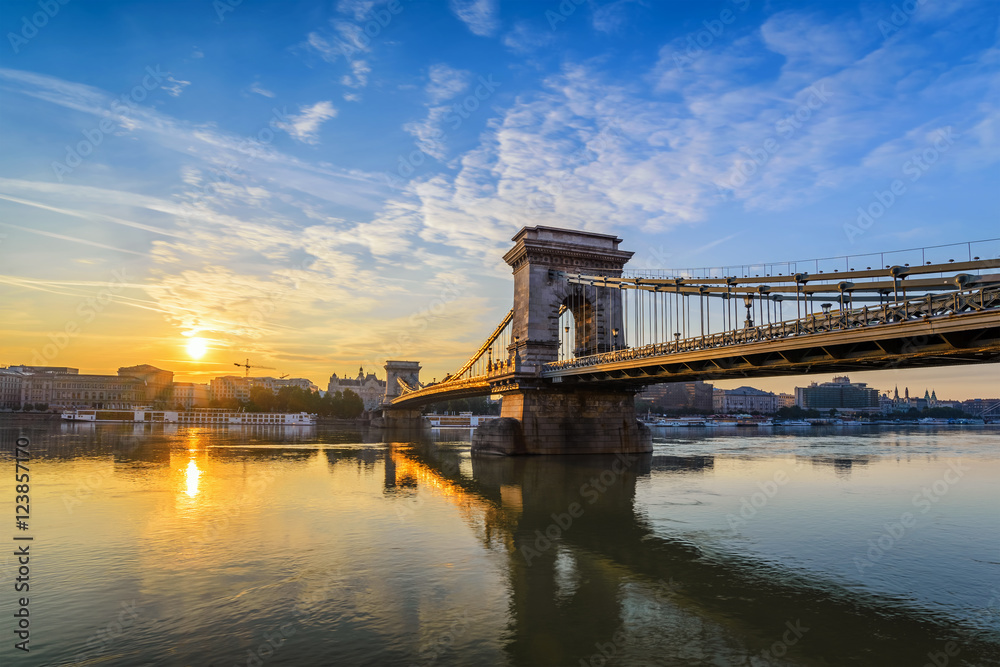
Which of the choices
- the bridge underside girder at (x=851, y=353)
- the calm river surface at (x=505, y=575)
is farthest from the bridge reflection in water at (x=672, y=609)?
the bridge underside girder at (x=851, y=353)

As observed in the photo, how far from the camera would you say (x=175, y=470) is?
1414 inches

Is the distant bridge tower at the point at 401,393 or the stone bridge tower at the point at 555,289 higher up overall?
the stone bridge tower at the point at 555,289

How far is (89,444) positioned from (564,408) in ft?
137

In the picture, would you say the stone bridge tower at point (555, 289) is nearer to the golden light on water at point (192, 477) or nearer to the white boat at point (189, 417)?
the golden light on water at point (192, 477)

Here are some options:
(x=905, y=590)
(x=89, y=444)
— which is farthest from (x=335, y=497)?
(x=89, y=444)

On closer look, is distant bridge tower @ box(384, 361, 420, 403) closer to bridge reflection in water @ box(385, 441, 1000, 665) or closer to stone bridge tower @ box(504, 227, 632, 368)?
stone bridge tower @ box(504, 227, 632, 368)

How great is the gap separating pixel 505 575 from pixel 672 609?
3.88m

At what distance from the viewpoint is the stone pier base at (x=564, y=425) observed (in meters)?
43.7

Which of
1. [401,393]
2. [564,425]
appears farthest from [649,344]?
[401,393]

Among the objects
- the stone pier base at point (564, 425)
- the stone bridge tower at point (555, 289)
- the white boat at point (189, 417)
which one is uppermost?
the stone bridge tower at point (555, 289)

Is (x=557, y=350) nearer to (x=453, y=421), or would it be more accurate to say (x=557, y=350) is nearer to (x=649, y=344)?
(x=649, y=344)

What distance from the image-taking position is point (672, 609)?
11922 millimetres

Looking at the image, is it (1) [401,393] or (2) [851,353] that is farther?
(1) [401,393]

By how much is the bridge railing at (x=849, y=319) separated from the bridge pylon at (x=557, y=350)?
12237 mm
